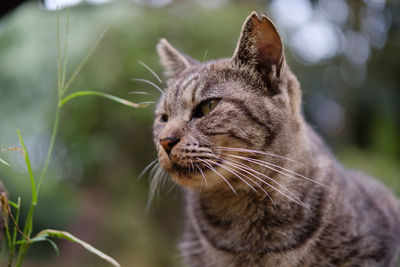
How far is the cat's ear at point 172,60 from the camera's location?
2.01 m

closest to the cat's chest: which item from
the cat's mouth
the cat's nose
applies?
the cat's mouth

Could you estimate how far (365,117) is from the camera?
17.0 ft

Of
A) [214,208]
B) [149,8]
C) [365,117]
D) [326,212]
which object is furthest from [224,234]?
[365,117]

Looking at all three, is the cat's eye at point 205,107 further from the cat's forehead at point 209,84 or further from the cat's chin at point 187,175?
the cat's chin at point 187,175

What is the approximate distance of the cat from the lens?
1.51 meters

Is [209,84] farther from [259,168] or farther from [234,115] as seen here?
[259,168]

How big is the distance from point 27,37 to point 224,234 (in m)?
2.43

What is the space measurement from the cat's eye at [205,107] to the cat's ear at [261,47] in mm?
214

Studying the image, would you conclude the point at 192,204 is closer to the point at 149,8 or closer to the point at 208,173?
the point at 208,173

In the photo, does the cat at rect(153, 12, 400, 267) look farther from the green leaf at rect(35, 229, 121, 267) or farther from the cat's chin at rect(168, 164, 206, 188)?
the green leaf at rect(35, 229, 121, 267)

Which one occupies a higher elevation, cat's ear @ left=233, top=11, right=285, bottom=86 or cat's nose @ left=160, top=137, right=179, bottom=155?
cat's ear @ left=233, top=11, right=285, bottom=86

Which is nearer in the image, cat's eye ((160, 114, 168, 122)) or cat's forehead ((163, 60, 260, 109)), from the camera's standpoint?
cat's forehead ((163, 60, 260, 109))

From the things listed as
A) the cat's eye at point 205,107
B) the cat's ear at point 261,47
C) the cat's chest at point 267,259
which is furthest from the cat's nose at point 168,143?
the cat's chest at point 267,259

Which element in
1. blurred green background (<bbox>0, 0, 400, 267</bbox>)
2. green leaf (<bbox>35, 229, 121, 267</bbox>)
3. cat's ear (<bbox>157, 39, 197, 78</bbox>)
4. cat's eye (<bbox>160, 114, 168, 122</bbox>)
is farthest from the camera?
blurred green background (<bbox>0, 0, 400, 267</bbox>)
